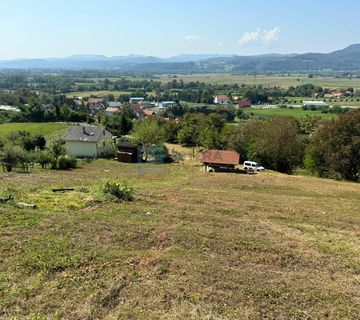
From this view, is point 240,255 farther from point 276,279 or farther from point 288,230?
point 288,230

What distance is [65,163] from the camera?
35.2 m

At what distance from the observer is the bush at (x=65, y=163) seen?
34781 mm

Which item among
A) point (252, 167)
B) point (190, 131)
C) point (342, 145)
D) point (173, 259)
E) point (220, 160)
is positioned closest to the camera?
point (173, 259)

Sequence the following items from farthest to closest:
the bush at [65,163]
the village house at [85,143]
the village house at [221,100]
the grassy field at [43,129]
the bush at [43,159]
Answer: the village house at [221,100] → the grassy field at [43,129] → the village house at [85,143] → the bush at [65,163] → the bush at [43,159]

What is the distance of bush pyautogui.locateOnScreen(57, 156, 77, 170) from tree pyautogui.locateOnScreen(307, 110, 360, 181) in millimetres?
23502

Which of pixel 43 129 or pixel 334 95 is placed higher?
pixel 43 129

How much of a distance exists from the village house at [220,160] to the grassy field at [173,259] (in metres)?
19.1

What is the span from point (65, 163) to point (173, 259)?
85.7 ft

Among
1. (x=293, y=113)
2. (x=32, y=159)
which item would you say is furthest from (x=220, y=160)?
(x=293, y=113)

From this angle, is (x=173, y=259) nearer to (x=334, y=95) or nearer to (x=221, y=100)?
(x=221, y=100)

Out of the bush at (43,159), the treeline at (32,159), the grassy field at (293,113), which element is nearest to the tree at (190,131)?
the treeline at (32,159)

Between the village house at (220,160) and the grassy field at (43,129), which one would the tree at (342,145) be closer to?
the village house at (220,160)

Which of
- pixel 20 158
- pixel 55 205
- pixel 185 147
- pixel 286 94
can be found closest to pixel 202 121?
pixel 185 147

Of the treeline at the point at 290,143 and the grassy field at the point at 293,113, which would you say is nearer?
the treeline at the point at 290,143
